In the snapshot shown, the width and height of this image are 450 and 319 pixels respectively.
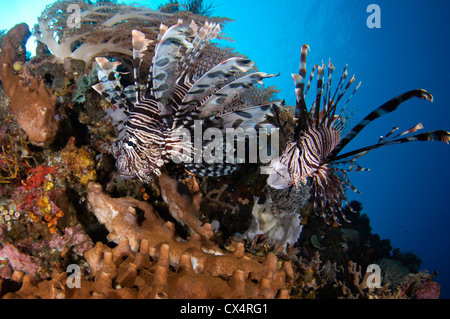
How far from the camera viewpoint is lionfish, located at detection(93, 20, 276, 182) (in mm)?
2648

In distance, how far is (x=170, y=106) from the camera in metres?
3.04

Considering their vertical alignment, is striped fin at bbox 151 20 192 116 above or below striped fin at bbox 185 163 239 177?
above

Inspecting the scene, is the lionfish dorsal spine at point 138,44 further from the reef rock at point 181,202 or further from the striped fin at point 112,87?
the reef rock at point 181,202

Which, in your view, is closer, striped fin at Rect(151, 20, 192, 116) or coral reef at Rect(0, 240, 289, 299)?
coral reef at Rect(0, 240, 289, 299)

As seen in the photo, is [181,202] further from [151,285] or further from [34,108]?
[34,108]

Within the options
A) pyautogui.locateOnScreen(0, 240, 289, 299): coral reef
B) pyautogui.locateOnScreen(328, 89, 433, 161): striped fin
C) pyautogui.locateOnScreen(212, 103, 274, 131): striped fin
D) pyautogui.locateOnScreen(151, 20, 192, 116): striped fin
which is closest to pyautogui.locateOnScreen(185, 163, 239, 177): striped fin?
pyautogui.locateOnScreen(212, 103, 274, 131): striped fin

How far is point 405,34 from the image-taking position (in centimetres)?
5403

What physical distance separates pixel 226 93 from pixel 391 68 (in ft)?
249

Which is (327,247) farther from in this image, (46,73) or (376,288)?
(46,73)

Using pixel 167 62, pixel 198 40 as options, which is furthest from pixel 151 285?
pixel 198 40

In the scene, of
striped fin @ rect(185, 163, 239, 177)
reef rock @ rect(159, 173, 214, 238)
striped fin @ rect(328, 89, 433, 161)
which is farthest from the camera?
striped fin @ rect(185, 163, 239, 177)

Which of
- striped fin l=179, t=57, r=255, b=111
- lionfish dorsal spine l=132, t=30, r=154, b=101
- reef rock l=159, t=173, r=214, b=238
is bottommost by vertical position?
reef rock l=159, t=173, r=214, b=238

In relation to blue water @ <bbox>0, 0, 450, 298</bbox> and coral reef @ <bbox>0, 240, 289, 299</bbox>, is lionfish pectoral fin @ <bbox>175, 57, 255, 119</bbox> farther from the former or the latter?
blue water @ <bbox>0, 0, 450, 298</bbox>

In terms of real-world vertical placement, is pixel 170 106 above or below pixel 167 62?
below
